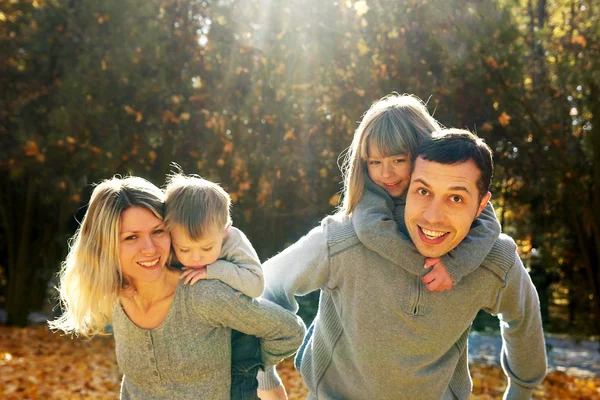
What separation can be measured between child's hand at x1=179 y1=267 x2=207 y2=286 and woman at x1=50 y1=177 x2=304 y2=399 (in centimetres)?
3

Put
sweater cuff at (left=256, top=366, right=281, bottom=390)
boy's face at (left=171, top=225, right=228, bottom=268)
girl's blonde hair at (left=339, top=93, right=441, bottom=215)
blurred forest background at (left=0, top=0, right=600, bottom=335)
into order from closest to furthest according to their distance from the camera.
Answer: boy's face at (left=171, top=225, right=228, bottom=268), girl's blonde hair at (left=339, top=93, right=441, bottom=215), sweater cuff at (left=256, top=366, right=281, bottom=390), blurred forest background at (left=0, top=0, right=600, bottom=335)

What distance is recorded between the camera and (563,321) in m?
8.28

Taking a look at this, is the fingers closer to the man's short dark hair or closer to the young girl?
the young girl

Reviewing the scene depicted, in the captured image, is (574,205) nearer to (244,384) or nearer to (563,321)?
(563,321)

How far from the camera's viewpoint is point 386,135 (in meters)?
2.93

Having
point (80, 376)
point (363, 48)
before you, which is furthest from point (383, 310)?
point (80, 376)

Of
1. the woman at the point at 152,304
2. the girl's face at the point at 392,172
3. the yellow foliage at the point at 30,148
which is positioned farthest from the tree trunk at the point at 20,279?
the girl's face at the point at 392,172

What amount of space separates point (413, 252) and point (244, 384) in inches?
32.7

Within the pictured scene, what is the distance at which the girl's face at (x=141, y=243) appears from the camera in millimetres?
2648

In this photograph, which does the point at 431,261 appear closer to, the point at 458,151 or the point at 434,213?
the point at 434,213

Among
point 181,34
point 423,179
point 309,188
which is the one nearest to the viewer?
point 423,179

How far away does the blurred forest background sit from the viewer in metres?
7.17

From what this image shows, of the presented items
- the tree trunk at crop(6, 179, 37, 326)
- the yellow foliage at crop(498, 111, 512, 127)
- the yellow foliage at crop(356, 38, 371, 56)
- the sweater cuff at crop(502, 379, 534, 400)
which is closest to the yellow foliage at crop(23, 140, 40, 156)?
the tree trunk at crop(6, 179, 37, 326)

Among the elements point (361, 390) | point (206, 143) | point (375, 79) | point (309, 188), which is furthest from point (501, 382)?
point (361, 390)
